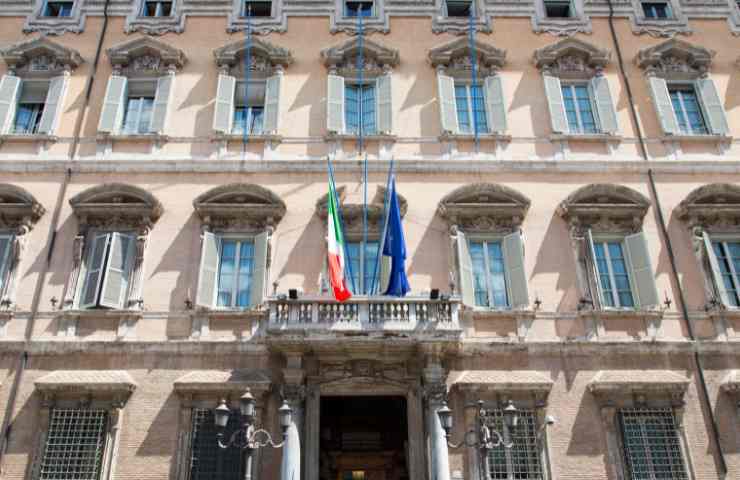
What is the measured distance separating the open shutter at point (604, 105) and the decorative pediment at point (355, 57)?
5.19m

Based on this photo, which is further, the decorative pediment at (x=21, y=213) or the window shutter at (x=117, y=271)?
the decorative pediment at (x=21, y=213)

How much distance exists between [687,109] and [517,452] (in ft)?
33.5

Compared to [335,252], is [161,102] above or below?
above

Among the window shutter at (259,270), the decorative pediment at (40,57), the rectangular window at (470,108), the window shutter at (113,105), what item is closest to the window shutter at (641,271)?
the rectangular window at (470,108)

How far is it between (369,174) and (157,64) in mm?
6449

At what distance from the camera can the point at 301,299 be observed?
43.1 feet

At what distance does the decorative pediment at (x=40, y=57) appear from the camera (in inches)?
687

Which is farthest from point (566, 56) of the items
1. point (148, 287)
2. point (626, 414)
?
point (148, 287)

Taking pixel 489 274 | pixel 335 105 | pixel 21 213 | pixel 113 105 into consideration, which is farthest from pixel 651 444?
pixel 113 105

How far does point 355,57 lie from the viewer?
58.6 feet

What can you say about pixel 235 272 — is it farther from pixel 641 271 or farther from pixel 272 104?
pixel 641 271

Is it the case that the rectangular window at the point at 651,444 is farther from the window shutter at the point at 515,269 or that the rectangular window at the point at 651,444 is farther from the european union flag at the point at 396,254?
the european union flag at the point at 396,254

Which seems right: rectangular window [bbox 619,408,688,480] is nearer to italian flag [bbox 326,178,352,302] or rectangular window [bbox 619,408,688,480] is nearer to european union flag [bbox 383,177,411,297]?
european union flag [bbox 383,177,411,297]

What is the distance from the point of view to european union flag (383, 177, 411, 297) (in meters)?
13.5
